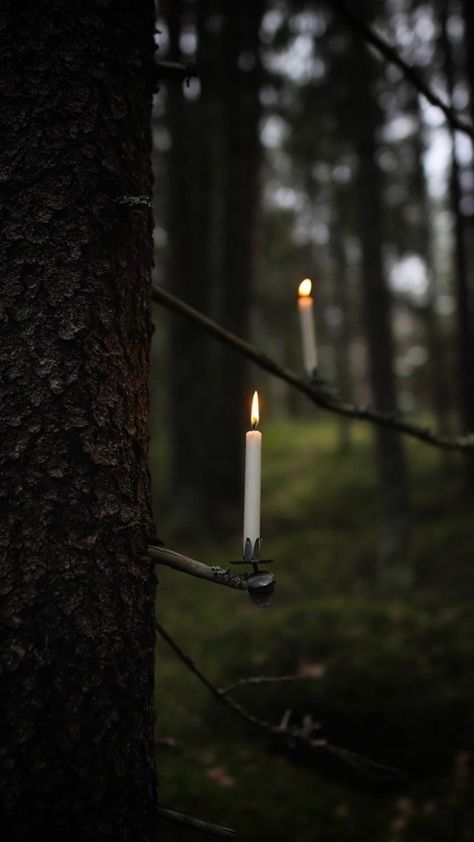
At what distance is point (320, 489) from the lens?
12.1 metres

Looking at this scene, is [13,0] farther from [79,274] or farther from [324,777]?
[324,777]

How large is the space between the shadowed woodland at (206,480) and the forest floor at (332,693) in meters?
0.02

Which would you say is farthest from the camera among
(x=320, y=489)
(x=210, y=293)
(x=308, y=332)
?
(x=320, y=489)

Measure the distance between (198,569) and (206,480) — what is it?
8.88 metres

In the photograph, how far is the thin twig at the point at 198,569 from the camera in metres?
1.29

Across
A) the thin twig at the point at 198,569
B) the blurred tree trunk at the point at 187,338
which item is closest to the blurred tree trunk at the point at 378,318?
the blurred tree trunk at the point at 187,338

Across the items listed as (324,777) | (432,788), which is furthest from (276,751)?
(432,788)

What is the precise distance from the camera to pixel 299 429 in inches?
778

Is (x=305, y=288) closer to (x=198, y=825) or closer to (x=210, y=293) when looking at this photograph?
(x=198, y=825)

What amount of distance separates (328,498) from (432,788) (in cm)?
779

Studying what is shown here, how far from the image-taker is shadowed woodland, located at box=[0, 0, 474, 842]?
1.29 metres

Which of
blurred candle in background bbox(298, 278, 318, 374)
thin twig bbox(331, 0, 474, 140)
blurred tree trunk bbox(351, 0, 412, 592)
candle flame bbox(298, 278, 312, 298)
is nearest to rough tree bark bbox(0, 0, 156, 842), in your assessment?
thin twig bbox(331, 0, 474, 140)

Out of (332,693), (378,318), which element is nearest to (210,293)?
(378,318)

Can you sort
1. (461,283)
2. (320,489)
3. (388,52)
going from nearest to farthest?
1. (388,52)
2. (461,283)
3. (320,489)
